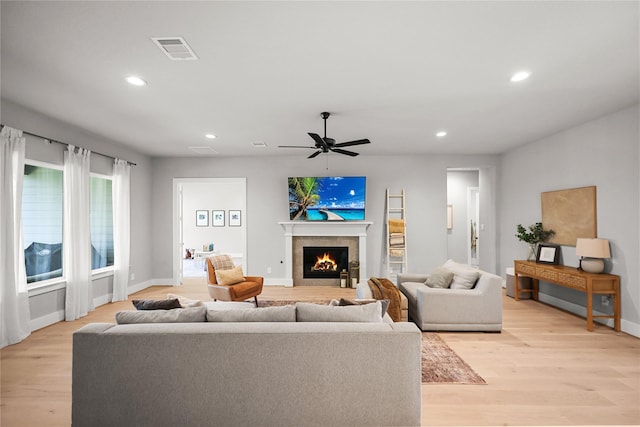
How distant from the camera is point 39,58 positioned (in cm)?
269

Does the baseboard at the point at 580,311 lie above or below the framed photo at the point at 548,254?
below

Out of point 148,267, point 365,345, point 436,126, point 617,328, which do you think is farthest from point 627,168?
point 148,267

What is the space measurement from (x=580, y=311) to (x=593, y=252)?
1099mm

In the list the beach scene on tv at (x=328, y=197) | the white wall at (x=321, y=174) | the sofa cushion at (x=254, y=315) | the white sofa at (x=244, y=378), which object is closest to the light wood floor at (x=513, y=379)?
the white sofa at (x=244, y=378)

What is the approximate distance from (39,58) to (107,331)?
2.34 metres

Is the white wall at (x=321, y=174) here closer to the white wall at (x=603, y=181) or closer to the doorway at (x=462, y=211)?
the white wall at (x=603, y=181)

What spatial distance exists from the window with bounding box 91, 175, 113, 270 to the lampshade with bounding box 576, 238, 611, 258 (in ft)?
23.6

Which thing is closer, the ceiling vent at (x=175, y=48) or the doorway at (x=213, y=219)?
the ceiling vent at (x=175, y=48)

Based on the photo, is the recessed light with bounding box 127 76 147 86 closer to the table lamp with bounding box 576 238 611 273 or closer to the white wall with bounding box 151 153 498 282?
the white wall with bounding box 151 153 498 282

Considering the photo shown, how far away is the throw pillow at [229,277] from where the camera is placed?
4.81 m

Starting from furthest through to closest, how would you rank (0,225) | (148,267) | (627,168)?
(148,267) → (627,168) → (0,225)

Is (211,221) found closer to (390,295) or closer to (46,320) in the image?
(46,320)

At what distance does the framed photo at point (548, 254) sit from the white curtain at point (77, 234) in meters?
7.05

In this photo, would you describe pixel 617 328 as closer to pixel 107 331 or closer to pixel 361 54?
pixel 361 54
